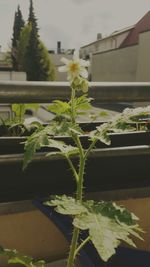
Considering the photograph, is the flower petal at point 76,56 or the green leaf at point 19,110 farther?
the green leaf at point 19,110

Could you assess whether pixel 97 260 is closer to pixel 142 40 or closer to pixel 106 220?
pixel 106 220

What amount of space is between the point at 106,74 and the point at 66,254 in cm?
3573

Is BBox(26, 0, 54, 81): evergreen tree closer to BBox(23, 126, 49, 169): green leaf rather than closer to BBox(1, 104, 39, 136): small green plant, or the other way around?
BBox(1, 104, 39, 136): small green plant

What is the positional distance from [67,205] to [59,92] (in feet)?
2.31

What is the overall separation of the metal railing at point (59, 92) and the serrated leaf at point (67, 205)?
614mm

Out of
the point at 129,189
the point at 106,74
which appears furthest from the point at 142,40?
the point at 129,189

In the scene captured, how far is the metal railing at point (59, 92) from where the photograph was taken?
1.47 metres

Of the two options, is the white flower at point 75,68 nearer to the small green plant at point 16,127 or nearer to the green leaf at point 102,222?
the green leaf at point 102,222

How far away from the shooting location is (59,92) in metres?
1.56

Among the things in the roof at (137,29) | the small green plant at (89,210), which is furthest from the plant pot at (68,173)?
the roof at (137,29)

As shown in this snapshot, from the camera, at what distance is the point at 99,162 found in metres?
1.58

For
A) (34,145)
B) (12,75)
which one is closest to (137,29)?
(12,75)

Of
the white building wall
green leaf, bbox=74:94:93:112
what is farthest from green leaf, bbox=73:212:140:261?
the white building wall

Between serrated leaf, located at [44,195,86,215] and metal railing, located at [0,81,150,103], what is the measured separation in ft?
2.01
